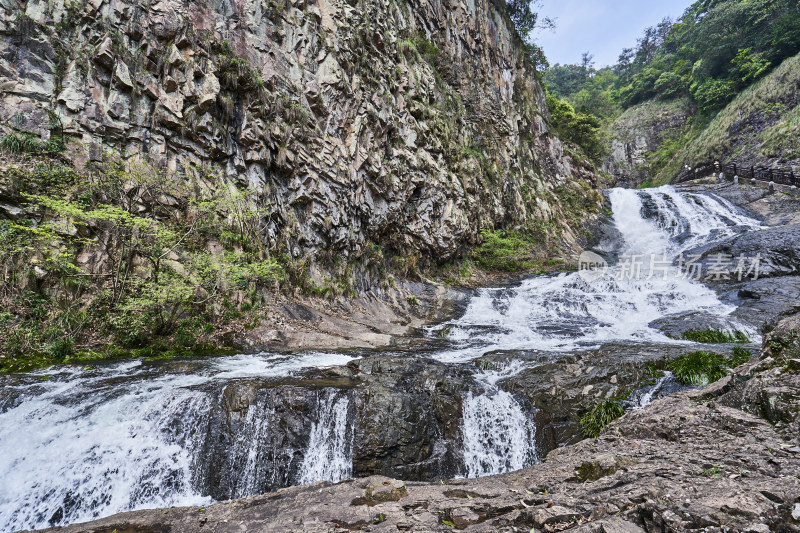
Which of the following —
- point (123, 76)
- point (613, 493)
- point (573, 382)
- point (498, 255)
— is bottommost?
point (573, 382)

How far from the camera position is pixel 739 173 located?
26047 mm

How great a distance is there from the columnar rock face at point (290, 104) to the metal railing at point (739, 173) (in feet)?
56.9

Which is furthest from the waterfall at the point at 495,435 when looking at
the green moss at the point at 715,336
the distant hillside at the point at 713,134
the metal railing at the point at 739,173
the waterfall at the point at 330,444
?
the distant hillside at the point at 713,134

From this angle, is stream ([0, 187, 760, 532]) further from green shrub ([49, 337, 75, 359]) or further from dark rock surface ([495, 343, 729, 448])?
green shrub ([49, 337, 75, 359])

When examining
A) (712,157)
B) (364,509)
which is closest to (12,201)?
(364,509)

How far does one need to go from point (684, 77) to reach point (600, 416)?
52127mm

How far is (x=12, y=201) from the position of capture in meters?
7.98

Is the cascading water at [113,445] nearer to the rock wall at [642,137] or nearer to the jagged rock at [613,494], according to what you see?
the jagged rock at [613,494]

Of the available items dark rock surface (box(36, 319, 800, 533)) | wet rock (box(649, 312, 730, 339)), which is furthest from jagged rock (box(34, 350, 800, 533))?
wet rock (box(649, 312, 730, 339))

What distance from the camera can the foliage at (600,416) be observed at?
21.1 feet

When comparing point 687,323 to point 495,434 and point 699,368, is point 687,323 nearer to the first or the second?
point 699,368

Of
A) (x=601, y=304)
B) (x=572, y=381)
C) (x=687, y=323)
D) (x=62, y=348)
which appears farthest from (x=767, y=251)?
(x=62, y=348)

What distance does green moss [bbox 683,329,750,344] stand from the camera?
10.1 m

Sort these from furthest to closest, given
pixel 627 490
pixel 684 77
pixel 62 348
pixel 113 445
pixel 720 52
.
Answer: pixel 684 77, pixel 720 52, pixel 62 348, pixel 113 445, pixel 627 490
